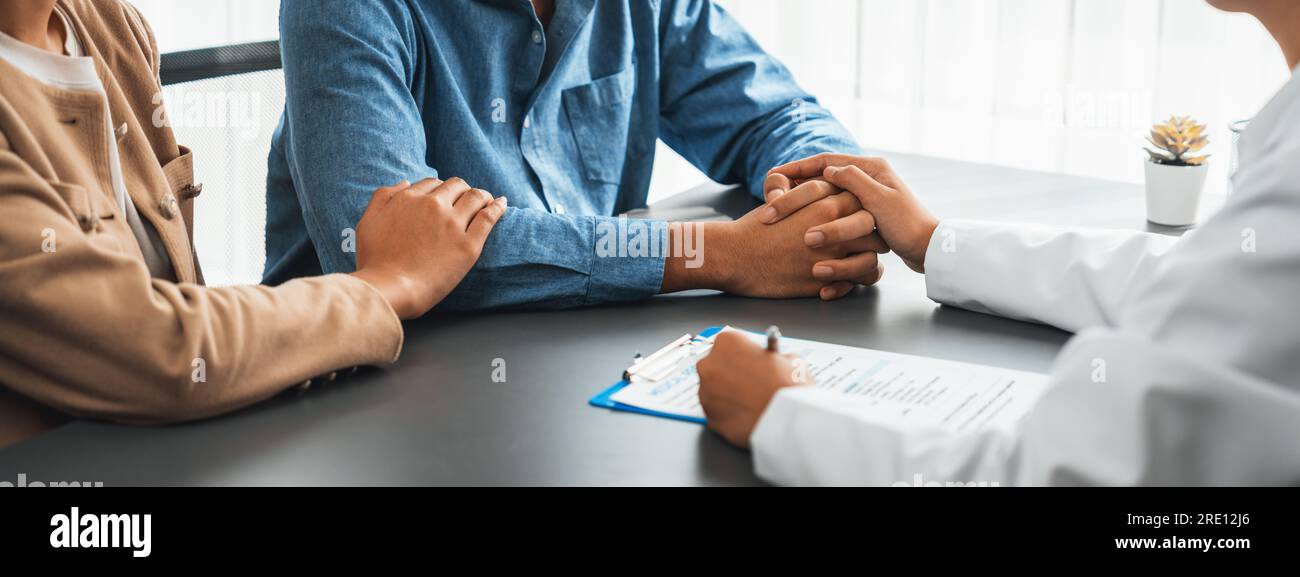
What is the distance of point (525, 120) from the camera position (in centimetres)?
145

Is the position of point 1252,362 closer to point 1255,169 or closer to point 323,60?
point 1255,169

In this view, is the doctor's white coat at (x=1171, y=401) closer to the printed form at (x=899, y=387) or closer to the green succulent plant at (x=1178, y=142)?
the printed form at (x=899, y=387)

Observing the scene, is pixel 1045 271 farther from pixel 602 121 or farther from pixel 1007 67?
pixel 1007 67

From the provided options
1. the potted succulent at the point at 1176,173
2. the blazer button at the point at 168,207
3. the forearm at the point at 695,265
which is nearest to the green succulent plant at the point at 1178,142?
the potted succulent at the point at 1176,173

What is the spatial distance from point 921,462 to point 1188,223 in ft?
2.80

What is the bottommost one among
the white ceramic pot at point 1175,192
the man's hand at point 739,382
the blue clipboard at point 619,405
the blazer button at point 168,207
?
the blue clipboard at point 619,405

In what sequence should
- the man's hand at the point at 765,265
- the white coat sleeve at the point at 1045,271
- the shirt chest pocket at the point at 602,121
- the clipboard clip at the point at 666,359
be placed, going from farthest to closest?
the shirt chest pocket at the point at 602,121 < the man's hand at the point at 765,265 < the white coat sleeve at the point at 1045,271 < the clipboard clip at the point at 666,359

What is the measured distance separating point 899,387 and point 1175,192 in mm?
700

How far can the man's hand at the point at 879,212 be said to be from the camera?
1244 millimetres

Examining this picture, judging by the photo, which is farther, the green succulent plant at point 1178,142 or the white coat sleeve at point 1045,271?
the green succulent plant at point 1178,142

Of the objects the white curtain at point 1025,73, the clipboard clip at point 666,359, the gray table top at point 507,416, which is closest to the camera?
the gray table top at point 507,416

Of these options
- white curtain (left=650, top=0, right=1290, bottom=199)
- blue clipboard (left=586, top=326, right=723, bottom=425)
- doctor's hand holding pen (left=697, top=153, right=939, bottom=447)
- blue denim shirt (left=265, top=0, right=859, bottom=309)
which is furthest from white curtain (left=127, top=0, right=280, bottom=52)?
blue clipboard (left=586, top=326, right=723, bottom=425)

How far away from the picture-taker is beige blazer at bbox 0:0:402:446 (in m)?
0.81

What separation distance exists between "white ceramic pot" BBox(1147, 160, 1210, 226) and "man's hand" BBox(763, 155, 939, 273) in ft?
1.19
